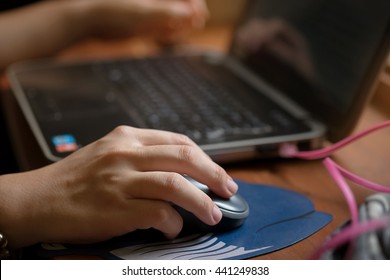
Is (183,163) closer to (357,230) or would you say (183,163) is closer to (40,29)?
(357,230)

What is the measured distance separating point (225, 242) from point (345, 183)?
0.15 m

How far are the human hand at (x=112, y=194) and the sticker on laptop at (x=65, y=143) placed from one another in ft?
0.26

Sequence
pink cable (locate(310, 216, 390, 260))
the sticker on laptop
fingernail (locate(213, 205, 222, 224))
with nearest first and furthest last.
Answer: pink cable (locate(310, 216, 390, 260)), fingernail (locate(213, 205, 222, 224)), the sticker on laptop

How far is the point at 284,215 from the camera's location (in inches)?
23.7

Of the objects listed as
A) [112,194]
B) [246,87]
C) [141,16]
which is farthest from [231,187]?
[141,16]

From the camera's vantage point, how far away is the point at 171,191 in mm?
523

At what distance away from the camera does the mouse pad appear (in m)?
0.54

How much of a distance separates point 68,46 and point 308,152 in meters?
0.59

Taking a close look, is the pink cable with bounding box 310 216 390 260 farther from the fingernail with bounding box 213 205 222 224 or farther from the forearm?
the forearm

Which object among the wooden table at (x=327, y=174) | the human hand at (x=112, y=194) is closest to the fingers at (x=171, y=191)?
the human hand at (x=112, y=194)

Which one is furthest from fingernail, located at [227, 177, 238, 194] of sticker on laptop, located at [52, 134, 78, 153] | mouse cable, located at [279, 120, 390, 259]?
sticker on laptop, located at [52, 134, 78, 153]

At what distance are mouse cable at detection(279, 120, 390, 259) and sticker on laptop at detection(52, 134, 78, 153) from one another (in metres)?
0.27

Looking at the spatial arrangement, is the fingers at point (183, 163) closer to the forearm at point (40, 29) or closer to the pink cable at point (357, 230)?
the pink cable at point (357, 230)

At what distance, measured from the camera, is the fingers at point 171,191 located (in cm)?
52
